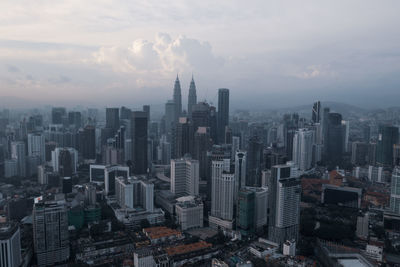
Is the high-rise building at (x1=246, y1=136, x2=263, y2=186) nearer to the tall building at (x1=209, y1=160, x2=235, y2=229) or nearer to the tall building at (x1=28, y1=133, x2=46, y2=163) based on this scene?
the tall building at (x1=209, y1=160, x2=235, y2=229)

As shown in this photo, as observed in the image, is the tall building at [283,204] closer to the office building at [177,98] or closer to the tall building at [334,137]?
the tall building at [334,137]

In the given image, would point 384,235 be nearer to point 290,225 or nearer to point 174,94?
point 290,225

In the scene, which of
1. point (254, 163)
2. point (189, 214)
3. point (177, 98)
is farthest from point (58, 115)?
point (189, 214)

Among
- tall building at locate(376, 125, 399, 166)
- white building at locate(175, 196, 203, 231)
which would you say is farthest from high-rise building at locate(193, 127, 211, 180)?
tall building at locate(376, 125, 399, 166)

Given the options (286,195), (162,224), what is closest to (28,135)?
(162,224)

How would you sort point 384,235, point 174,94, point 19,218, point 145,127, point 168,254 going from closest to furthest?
1. point 168,254
2. point 384,235
3. point 19,218
4. point 145,127
5. point 174,94

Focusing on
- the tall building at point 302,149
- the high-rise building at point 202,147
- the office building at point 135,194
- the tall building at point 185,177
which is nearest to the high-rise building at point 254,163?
the high-rise building at point 202,147
